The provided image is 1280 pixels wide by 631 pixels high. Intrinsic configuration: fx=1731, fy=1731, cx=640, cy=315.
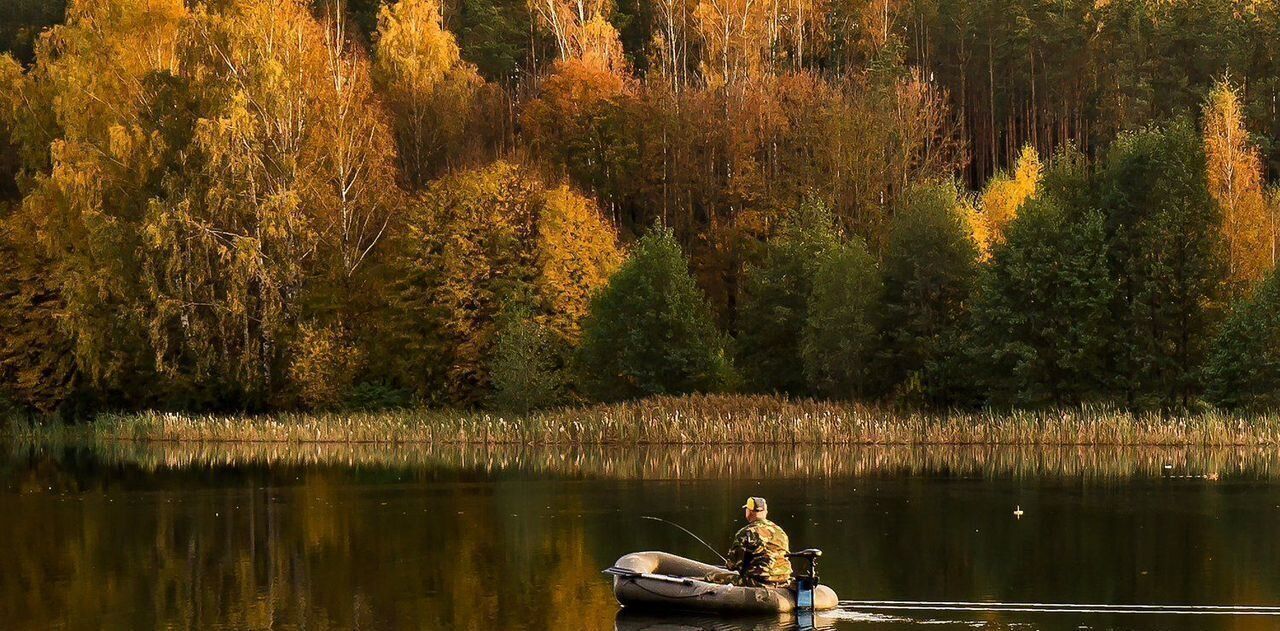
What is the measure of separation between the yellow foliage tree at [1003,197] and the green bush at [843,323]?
7.34 metres

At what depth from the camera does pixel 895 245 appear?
5141cm

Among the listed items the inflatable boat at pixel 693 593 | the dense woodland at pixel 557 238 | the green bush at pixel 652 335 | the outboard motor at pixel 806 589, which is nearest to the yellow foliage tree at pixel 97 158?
the dense woodland at pixel 557 238

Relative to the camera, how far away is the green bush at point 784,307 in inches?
2095

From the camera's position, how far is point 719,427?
44875 mm

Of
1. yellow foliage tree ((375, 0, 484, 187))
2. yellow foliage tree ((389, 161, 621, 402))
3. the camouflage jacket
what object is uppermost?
yellow foliage tree ((375, 0, 484, 187))

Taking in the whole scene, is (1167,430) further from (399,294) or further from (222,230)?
(222,230)

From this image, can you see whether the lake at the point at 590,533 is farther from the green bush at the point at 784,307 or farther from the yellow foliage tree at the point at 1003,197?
the yellow foliage tree at the point at 1003,197

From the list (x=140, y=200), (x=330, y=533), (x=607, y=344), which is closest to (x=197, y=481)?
(x=330, y=533)

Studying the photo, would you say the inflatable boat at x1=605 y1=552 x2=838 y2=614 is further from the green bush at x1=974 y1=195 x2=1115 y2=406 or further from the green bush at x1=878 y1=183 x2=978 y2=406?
the green bush at x1=878 y1=183 x2=978 y2=406

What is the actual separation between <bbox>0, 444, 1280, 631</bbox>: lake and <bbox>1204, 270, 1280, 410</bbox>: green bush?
5313 millimetres

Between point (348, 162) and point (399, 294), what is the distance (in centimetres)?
588

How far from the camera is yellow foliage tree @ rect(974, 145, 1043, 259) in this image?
57.8 m

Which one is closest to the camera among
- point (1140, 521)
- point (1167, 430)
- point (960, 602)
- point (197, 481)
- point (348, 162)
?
point (960, 602)

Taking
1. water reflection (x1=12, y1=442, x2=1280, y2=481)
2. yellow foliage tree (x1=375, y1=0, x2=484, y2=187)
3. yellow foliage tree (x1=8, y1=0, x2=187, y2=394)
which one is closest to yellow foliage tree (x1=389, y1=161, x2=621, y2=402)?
water reflection (x1=12, y1=442, x2=1280, y2=481)
